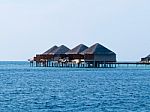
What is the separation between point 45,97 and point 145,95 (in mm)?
10610

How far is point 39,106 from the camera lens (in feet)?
182

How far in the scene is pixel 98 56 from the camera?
19112cm

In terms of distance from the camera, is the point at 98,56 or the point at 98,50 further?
the point at 98,50

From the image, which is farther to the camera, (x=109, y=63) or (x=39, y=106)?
(x=109, y=63)

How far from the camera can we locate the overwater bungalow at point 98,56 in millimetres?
191125

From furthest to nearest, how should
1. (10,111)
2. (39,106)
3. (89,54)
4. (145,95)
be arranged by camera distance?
1. (89,54)
2. (145,95)
3. (39,106)
4. (10,111)

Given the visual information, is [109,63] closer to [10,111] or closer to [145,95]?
[145,95]

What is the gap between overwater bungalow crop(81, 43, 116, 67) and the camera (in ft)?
627

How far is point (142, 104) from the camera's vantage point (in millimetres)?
57125

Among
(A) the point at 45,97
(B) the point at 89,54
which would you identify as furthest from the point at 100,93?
(B) the point at 89,54

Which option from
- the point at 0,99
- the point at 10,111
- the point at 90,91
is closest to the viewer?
the point at 10,111

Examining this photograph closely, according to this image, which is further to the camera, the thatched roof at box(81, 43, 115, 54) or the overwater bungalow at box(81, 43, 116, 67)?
the thatched roof at box(81, 43, 115, 54)

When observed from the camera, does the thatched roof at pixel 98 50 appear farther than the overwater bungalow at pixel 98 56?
Yes

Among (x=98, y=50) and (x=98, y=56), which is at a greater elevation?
(x=98, y=50)
